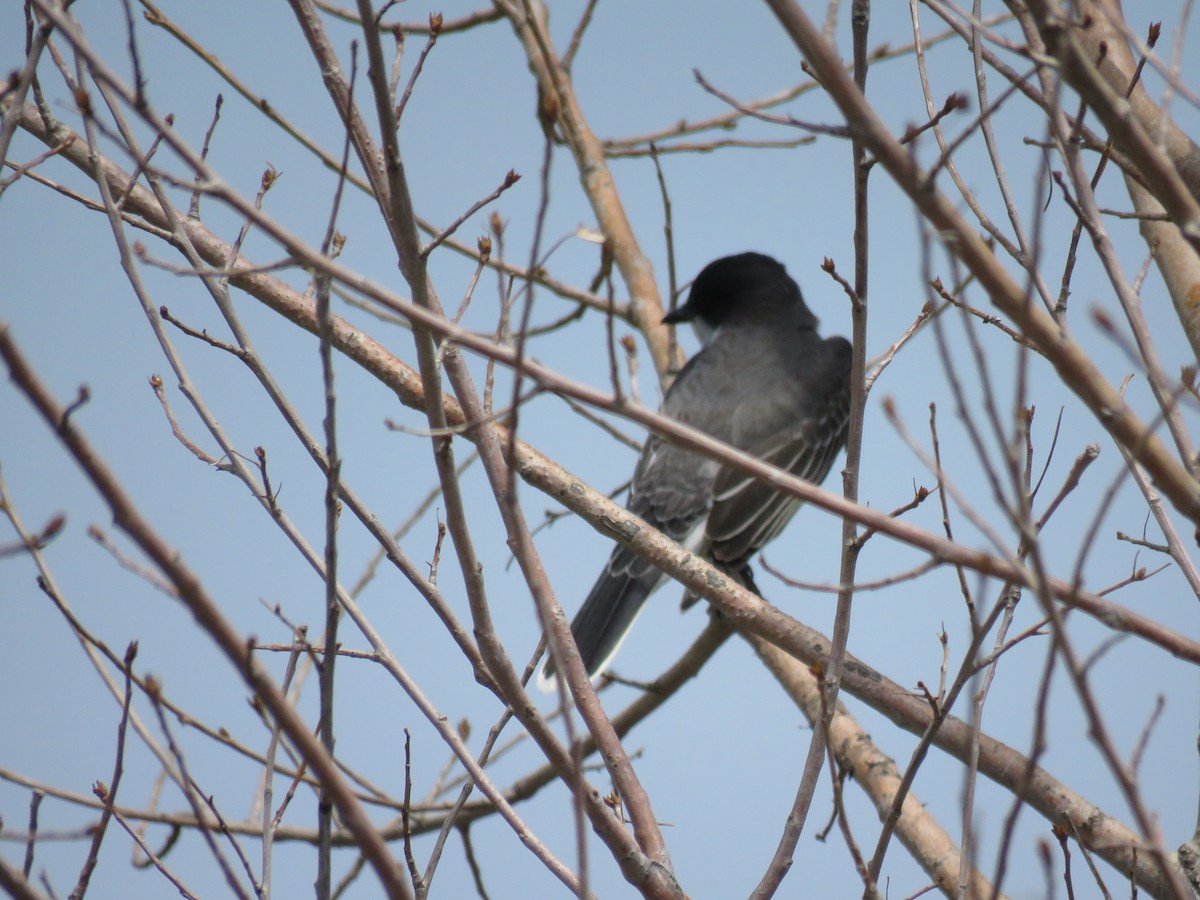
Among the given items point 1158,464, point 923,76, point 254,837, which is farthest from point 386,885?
point 254,837

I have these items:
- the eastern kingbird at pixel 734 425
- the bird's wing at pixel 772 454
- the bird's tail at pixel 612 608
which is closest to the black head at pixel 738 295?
the eastern kingbird at pixel 734 425

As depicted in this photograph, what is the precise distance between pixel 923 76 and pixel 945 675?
1612 mm

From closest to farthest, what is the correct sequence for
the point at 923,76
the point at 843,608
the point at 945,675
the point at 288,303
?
the point at 843,608 < the point at 945,675 < the point at 923,76 < the point at 288,303

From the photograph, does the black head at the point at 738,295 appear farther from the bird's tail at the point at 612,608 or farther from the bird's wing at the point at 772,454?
the bird's tail at the point at 612,608

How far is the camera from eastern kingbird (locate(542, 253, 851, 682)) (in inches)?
235

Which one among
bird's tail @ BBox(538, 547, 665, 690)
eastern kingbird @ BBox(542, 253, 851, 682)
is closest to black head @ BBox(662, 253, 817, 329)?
eastern kingbird @ BBox(542, 253, 851, 682)

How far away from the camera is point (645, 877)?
2557 millimetres

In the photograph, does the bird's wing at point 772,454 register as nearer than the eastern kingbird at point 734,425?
No

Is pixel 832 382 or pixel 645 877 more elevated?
pixel 832 382

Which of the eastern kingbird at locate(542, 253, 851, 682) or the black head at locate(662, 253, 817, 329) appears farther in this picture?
the black head at locate(662, 253, 817, 329)

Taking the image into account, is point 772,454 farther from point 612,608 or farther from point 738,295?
point 738,295

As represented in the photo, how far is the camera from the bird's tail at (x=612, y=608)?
5848 mm

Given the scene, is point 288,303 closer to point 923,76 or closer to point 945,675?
point 923,76

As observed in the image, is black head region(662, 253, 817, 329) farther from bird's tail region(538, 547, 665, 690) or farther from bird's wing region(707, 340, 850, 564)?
bird's tail region(538, 547, 665, 690)
